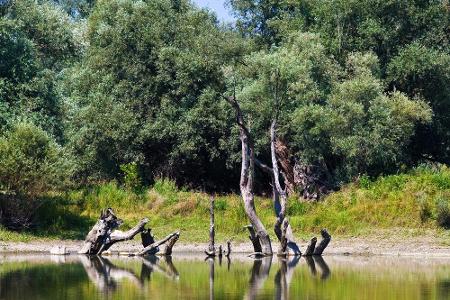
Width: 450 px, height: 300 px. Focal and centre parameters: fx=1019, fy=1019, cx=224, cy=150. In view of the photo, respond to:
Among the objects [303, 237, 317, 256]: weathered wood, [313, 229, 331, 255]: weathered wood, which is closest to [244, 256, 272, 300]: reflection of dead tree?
[303, 237, 317, 256]: weathered wood

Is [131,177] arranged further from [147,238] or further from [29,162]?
[147,238]

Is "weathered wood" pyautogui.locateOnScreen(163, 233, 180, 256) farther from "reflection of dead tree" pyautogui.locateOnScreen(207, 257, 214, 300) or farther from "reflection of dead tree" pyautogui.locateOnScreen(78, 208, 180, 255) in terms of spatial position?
"reflection of dead tree" pyautogui.locateOnScreen(207, 257, 214, 300)

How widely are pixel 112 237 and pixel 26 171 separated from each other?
5.07 meters

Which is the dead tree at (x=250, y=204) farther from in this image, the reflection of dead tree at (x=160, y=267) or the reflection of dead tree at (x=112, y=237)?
the reflection of dead tree at (x=160, y=267)

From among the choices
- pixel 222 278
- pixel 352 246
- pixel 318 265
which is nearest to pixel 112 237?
pixel 318 265

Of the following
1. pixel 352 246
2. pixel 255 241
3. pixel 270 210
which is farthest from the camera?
pixel 270 210

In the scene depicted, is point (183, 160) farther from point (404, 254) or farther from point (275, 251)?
point (404, 254)

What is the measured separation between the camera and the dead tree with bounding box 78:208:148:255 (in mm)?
40000

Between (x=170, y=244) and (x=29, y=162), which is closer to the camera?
(x=170, y=244)

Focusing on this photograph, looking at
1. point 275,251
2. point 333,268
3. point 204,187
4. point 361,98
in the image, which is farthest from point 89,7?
point 333,268

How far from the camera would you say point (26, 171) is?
4291cm

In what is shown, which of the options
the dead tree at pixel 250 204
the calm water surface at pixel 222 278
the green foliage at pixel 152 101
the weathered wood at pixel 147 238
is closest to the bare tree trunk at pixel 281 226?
the dead tree at pixel 250 204

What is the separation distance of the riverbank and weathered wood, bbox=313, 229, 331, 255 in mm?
1038

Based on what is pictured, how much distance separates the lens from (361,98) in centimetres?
4869
